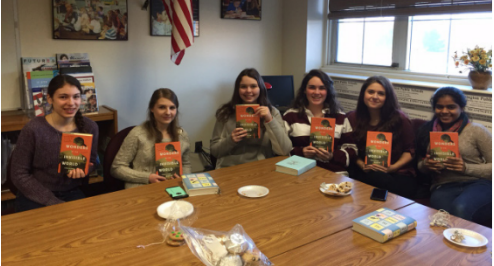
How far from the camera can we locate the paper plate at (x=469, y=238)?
4.59 ft

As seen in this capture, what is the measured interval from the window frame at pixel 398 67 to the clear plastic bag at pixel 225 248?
8.18 ft

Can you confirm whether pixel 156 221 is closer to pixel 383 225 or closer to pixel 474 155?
pixel 383 225

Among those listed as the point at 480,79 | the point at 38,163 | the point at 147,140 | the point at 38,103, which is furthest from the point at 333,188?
the point at 38,103

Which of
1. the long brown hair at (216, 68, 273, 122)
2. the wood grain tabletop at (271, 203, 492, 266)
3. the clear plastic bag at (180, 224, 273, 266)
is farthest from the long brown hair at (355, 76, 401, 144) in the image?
the clear plastic bag at (180, 224, 273, 266)

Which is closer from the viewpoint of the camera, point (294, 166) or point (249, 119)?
point (294, 166)

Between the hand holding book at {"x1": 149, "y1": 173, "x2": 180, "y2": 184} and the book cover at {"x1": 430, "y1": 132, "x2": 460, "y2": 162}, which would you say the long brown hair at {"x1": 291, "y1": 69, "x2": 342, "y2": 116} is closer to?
the book cover at {"x1": 430, "y1": 132, "x2": 460, "y2": 162}

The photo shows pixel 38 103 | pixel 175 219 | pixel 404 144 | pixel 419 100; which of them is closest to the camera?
Answer: pixel 175 219

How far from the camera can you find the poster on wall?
278 cm

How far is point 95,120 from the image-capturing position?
3.04m

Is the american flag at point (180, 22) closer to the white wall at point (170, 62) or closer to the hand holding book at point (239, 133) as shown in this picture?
the white wall at point (170, 62)

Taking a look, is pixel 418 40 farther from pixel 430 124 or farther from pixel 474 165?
pixel 474 165

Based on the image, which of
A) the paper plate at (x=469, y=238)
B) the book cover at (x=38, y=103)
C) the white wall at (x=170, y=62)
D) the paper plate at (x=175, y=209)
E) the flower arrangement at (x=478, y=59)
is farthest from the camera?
the white wall at (x=170, y=62)

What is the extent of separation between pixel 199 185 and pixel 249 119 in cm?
68

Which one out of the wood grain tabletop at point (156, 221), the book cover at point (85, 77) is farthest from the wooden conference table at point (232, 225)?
the book cover at point (85, 77)
